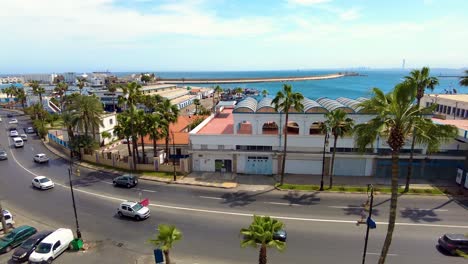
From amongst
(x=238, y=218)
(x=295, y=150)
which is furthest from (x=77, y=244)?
(x=295, y=150)

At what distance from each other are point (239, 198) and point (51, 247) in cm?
1973

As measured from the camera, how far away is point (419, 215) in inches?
1201

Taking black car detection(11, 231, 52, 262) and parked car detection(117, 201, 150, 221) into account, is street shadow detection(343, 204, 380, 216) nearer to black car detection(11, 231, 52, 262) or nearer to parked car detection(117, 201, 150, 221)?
parked car detection(117, 201, 150, 221)

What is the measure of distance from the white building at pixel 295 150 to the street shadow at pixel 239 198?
716 centimetres

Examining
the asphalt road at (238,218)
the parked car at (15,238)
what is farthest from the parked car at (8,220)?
the parked car at (15,238)

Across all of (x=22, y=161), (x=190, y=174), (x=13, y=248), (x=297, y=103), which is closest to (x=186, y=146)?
(x=190, y=174)

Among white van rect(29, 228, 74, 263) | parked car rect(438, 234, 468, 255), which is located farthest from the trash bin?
parked car rect(438, 234, 468, 255)

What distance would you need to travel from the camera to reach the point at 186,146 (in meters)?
49.8

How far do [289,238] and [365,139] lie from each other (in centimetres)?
1366

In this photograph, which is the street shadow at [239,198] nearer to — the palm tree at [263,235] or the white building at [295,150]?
the white building at [295,150]

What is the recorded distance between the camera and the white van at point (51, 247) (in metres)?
23.3

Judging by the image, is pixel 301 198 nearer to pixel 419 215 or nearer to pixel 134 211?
pixel 419 215

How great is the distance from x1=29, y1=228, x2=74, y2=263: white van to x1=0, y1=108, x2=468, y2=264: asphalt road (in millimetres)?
2544

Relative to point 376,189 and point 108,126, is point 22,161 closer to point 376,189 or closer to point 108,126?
point 108,126
